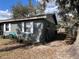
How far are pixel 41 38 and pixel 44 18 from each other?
2597mm

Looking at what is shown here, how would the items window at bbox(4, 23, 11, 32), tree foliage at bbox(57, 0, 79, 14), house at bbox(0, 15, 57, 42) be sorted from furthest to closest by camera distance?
window at bbox(4, 23, 11, 32), house at bbox(0, 15, 57, 42), tree foliage at bbox(57, 0, 79, 14)

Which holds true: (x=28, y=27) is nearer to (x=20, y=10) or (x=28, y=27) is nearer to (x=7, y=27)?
(x=7, y=27)

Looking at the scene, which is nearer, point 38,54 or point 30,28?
point 38,54

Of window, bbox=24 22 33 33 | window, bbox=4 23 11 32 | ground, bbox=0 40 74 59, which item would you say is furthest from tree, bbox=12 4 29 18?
ground, bbox=0 40 74 59

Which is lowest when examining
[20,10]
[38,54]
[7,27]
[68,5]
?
[38,54]

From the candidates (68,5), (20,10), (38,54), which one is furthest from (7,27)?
(20,10)

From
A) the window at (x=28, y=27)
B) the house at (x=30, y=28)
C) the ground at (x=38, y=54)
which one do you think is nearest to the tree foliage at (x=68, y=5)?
the house at (x=30, y=28)

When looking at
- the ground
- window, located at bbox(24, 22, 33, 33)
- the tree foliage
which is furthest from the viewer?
window, located at bbox(24, 22, 33, 33)

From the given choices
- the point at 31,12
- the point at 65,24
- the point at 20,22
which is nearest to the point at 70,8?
the point at 65,24

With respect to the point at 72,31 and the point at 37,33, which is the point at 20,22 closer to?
the point at 37,33

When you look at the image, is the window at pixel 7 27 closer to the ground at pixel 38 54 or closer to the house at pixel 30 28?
the house at pixel 30 28

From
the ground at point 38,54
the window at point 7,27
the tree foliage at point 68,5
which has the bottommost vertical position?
the ground at point 38,54

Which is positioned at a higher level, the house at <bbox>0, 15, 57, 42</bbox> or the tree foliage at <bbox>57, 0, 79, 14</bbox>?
the tree foliage at <bbox>57, 0, 79, 14</bbox>

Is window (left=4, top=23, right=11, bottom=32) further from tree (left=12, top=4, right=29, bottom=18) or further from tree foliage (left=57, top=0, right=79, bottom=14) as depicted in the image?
tree (left=12, top=4, right=29, bottom=18)
